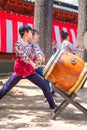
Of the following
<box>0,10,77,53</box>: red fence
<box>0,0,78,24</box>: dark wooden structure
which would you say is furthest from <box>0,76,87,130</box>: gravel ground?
<box>0,0,78,24</box>: dark wooden structure

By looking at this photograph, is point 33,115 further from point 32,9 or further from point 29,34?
point 32,9

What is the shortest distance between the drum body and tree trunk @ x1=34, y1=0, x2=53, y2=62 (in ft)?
19.3

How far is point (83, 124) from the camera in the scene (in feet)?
20.2

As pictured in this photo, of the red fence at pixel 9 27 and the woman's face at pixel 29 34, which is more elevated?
the woman's face at pixel 29 34

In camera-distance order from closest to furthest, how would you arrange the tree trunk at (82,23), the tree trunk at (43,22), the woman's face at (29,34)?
the woman's face at (29,34)
the tree trunk at (43,22)
the tree trunk at (82,23)

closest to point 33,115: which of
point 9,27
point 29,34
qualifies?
point 29,34

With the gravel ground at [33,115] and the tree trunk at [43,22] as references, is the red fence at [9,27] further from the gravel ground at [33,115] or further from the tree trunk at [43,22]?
the gravel ground at [33,115]

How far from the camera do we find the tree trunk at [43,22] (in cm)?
1207

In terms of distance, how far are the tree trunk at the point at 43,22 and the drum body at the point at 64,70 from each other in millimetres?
5882

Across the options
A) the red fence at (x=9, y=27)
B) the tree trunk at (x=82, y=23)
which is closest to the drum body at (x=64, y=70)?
the tree trunk at (x=82, y=23)

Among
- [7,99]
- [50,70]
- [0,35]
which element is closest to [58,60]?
[50,70]

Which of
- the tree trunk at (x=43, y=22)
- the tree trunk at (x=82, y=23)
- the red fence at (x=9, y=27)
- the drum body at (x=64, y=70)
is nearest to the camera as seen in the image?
the drum body at (x=64, y=70)

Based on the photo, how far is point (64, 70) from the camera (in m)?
6.14

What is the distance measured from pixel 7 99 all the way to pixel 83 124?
106 inches
